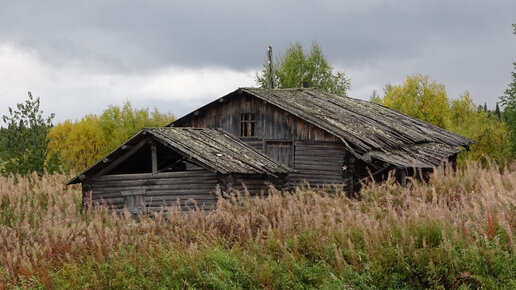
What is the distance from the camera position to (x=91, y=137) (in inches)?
2501

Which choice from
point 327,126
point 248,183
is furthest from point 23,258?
point 327,126

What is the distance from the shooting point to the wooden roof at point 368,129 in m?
24.8

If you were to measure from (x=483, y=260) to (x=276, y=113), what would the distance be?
19.1 m

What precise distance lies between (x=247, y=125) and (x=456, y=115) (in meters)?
30.3

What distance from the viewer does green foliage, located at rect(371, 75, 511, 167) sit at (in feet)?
158

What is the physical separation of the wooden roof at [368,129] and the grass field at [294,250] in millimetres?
12126

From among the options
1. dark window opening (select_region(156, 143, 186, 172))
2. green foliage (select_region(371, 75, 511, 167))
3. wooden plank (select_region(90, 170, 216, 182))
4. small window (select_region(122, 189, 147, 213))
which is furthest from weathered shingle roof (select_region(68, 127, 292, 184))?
green foliage (select_region(371, 75, 511, 167))

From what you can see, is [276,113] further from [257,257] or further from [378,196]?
[257,257]

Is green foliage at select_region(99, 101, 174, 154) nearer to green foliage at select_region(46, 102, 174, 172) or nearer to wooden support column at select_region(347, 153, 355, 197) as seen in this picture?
green foliage at select_region(46, 102, 174, 172)

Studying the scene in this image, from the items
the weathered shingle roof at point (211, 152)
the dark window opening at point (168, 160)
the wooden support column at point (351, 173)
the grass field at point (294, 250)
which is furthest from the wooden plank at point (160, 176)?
the grass field at point (294, 250)

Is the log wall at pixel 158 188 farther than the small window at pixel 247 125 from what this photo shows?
No

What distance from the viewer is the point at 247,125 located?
1121 inches

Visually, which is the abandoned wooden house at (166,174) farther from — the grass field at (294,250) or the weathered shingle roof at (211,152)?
the grass field at (294,250)

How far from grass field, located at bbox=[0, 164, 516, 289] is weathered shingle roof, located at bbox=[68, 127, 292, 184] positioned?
29.3ft
